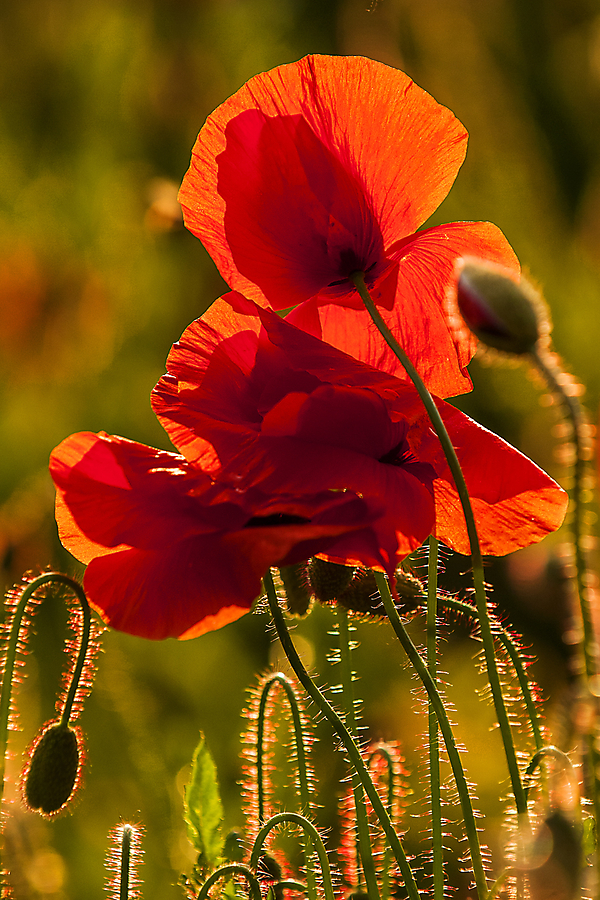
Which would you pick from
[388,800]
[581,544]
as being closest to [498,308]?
[581,544]

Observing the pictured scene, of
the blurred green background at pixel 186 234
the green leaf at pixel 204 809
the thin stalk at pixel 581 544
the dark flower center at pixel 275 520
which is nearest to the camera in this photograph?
the thin stalk at pixel 581 544

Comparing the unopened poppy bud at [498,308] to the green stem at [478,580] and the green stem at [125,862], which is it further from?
the green stem at [125,862]

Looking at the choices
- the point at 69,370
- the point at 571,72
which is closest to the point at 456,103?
the point at 571,72

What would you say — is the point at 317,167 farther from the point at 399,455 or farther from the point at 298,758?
the point at 298,758

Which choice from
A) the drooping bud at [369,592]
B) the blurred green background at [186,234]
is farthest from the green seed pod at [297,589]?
the blurred green background at [186,234]

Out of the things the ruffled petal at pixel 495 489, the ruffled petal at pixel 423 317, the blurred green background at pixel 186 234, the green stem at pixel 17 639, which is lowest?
the green stem at pixel 17 639
